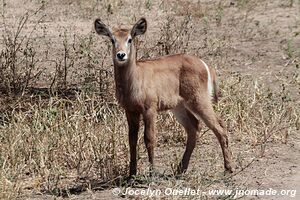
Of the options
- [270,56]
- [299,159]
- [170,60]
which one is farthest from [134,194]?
[270,56]

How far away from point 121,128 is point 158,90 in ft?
4.33

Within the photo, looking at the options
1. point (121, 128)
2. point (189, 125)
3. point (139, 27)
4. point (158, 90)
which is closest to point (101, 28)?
point (139, 27)

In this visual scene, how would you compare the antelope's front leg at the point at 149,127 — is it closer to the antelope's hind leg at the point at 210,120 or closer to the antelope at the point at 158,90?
the antelope at the point at 158,90

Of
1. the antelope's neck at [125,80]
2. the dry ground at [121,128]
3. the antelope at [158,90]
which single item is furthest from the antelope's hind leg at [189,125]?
the antelope's neck at [125,80]

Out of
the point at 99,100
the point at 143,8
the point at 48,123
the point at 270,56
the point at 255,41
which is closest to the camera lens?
the point at 48,123

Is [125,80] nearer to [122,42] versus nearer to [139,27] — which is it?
[122,42]

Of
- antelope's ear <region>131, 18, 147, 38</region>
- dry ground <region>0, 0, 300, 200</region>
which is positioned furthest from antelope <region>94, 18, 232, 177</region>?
dry ground <region>0, 0, 300, 200</region>

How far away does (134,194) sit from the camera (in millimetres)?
7980

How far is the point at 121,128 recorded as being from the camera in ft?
31.9

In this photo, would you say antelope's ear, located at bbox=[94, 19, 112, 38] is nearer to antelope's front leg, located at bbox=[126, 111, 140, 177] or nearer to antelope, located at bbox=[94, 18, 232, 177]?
antelope, located at bbox=[94, 18, 232, 177]

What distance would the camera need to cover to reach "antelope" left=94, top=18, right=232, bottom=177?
8.31 meters

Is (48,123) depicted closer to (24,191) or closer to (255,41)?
(24,191)

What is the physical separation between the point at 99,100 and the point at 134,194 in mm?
2749

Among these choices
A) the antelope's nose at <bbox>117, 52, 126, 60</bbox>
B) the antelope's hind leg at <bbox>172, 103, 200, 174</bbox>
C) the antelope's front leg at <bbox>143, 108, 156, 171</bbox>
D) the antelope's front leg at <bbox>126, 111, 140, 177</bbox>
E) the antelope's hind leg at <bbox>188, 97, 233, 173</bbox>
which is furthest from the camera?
the antelope's hind leg at <bbox>172, 103, 200, 174</bbox>
